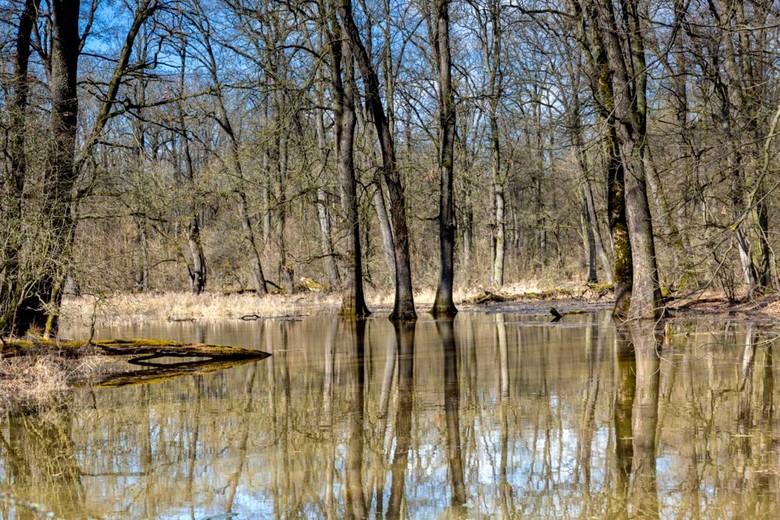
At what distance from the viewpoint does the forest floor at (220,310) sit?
1073cm

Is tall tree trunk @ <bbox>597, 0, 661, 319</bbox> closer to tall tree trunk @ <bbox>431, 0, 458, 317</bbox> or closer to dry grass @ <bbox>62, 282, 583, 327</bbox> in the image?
tall tree trunk @ <bbox>431, 0, 458, 317</bbox>

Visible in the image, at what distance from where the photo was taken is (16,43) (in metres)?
15.4

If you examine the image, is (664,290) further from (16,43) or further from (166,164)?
(166,164)

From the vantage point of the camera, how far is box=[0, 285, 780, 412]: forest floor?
10.7m

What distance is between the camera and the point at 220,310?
2759 centimetres

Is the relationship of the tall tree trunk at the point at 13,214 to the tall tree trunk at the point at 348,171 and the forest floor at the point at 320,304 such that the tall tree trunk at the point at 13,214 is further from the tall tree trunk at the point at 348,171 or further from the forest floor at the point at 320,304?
the forest floor at the point at 320,304

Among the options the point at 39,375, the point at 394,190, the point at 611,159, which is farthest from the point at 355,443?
the point at 394,190

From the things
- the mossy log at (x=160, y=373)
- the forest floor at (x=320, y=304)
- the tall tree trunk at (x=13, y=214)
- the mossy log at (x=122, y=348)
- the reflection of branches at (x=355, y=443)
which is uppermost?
the tall tree trunk at (x=13, y=214)

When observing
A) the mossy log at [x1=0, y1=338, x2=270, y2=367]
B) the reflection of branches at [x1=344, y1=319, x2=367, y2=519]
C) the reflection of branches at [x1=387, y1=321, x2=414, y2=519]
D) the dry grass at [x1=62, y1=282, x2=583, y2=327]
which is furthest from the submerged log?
the dry grass at [x1=62, y1=282, x2=583, y2=327]

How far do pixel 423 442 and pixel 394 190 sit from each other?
54.2ft

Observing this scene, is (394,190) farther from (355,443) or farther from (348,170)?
(355,443)

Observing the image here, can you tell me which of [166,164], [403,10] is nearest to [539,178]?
[403,10]

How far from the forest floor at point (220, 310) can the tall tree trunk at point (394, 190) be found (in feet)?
10.7

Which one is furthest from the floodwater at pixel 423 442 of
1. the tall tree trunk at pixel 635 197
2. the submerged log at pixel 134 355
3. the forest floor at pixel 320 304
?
the forest floor at pixel 320 304
